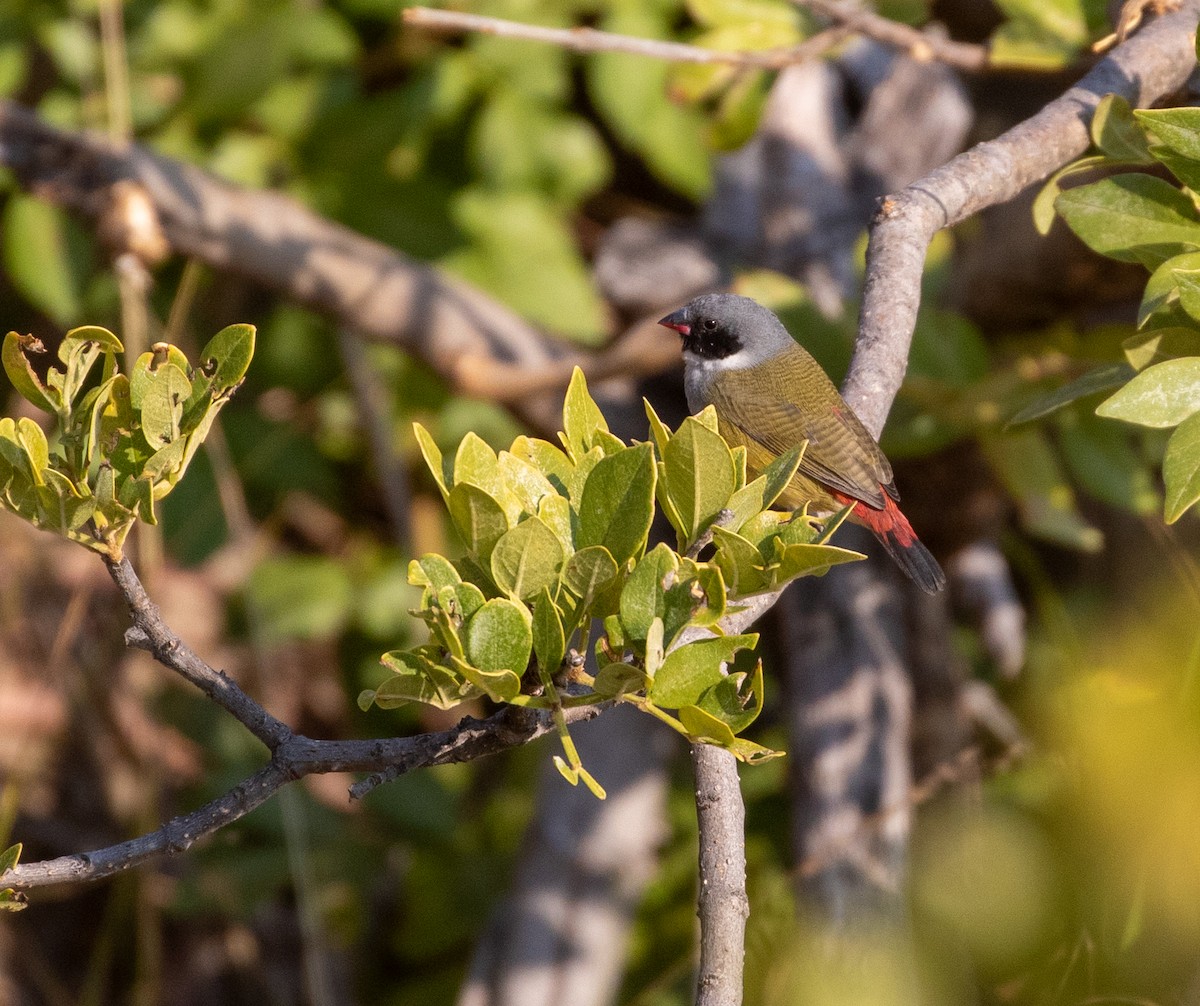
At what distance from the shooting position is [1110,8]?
2.66 meters

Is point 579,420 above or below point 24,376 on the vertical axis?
below

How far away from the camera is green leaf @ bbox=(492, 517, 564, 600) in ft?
3.81

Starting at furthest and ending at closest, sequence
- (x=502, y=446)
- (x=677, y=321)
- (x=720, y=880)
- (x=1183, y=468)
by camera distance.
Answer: (x=502, y=446)
(x=677, y=321)
(x=1183, y=468)
(x=720, y=880)

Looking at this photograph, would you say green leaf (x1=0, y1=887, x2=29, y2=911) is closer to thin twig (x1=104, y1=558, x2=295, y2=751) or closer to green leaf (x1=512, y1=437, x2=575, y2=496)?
thin twig (x1=104, y1=558, x2=295, y2=751)

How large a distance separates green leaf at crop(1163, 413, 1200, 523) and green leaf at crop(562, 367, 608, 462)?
0.64 metres

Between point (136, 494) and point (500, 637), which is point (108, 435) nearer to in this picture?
point (136, 494)

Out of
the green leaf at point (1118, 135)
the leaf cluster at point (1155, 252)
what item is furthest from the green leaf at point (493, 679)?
the green leaf at point (1118, 135)

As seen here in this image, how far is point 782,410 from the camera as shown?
332 centimetres

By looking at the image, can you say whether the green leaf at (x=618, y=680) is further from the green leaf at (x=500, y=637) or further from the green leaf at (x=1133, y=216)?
the green leaf at (x=1133, y=216)

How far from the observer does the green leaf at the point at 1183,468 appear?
146cm

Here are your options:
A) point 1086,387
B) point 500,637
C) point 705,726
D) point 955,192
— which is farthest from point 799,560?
point 955,192

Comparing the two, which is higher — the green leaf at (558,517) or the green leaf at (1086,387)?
the green leaf at (558,517)

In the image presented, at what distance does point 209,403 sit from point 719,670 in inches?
21.3

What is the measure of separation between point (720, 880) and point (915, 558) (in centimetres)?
179
